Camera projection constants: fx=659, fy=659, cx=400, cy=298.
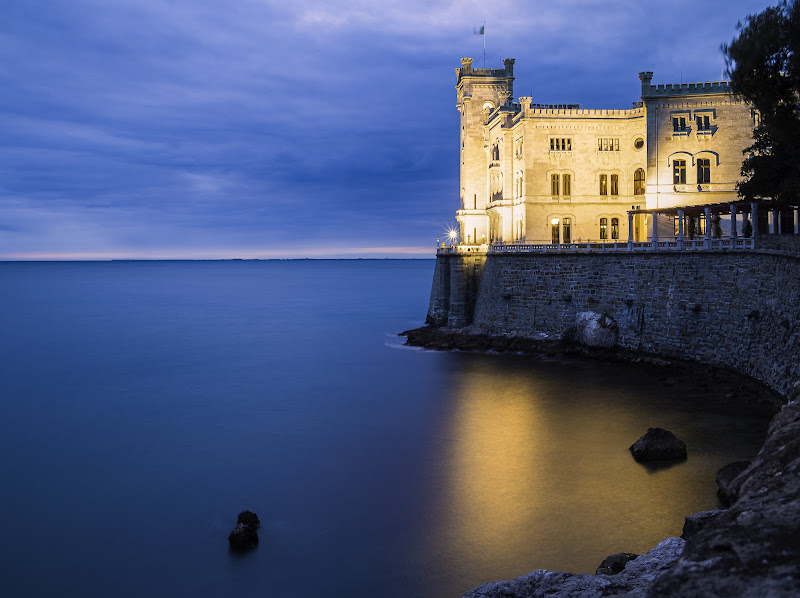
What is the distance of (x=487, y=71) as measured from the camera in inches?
2419

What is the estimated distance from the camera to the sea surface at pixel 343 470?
17.9m

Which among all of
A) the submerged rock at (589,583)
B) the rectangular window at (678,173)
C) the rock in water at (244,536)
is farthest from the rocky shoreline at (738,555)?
the rectangular window at (678,173)

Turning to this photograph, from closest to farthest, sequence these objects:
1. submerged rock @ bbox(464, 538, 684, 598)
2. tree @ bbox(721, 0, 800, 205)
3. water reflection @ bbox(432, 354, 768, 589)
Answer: submerged rock @ bbox(464, 538, 684, 598), water reflection @ bbox(432, 354, 768, 589), tree @ bbox(721, 0, 800, 205)

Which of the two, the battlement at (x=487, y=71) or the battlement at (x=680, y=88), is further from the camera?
the battlement at (x=487, y=71)

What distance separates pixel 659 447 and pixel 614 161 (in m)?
34.4

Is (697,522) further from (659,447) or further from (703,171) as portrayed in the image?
(703,171)

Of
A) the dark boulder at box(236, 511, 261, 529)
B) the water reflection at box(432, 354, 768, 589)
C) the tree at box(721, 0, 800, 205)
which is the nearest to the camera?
the water reflection at box(432, 354, 768, 589)

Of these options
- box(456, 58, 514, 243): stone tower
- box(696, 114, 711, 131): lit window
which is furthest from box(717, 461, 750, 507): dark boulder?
box(456, 58, 514, 243): stone tower

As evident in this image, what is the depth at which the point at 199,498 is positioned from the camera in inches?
894

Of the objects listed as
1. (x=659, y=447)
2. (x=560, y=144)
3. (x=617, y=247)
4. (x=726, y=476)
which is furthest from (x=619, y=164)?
(x=726, y=476)

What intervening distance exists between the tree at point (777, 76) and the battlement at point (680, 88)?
19.7 metres

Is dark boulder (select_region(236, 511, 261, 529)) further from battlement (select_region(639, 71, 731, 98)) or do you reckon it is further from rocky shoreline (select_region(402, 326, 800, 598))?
battlement (select_region(639, 71, 731, 98))

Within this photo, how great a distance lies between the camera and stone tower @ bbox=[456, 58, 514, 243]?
61.6 metres

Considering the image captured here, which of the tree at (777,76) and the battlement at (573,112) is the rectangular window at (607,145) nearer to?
the battlement at (573,112)
